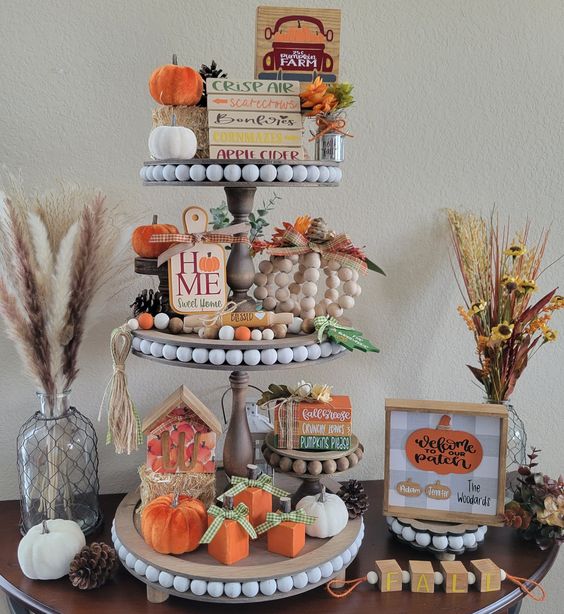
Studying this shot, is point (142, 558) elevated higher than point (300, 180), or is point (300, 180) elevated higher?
point (300, 180)

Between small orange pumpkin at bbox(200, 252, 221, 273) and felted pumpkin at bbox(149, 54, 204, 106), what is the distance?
0.27 m

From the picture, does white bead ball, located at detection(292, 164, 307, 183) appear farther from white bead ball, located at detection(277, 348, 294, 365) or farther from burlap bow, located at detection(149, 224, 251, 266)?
white bead ball, located at detection(277, 348, 294, 365)

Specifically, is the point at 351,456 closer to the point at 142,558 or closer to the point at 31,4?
the point at 142,558

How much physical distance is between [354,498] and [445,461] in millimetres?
192

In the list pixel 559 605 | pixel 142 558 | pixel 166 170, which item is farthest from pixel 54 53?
pixel 559 605

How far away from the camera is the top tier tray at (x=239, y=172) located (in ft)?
3.60

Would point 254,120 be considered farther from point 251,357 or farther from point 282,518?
point 282,518

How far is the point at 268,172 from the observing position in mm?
1097

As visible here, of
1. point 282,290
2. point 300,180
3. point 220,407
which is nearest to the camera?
point 300,180

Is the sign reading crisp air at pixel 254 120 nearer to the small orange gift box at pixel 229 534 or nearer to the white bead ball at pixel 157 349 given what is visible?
the white bead ball at pixel 157 349

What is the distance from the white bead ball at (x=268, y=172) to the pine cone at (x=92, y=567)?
72cm

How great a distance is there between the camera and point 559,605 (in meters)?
1.80

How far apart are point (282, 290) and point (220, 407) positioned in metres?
0.47

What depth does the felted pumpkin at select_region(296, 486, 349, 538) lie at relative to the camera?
1209 mm
